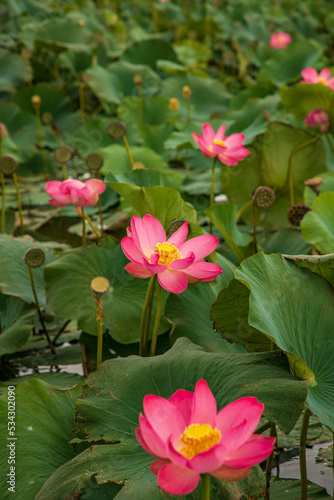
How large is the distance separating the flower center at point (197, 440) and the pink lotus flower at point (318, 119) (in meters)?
1.38

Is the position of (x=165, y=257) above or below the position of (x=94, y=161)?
above

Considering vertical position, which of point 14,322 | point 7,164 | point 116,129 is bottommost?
point 14,322

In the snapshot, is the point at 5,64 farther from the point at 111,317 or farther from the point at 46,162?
the point at 111,317

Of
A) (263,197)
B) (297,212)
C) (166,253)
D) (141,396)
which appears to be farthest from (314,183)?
(141,396)

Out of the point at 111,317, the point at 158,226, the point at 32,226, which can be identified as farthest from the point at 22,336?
the point at 32,226

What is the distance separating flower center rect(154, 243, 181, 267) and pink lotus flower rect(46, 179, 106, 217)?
42cm

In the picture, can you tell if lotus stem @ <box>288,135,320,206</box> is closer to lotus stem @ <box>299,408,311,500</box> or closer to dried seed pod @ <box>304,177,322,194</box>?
dried seed pod @ <box>304,177,322,194</box>

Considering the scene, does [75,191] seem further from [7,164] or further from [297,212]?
[297,212]

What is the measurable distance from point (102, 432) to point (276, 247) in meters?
0.76

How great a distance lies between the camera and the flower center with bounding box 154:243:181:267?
850mm

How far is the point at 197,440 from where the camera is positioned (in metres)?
0.55

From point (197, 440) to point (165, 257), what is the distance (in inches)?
14.0

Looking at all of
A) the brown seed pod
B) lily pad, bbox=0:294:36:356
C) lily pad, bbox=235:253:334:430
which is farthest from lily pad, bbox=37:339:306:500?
the brown seed pod

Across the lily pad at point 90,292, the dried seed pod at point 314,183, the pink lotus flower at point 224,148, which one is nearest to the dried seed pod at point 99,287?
the lily pad at point 90,292
